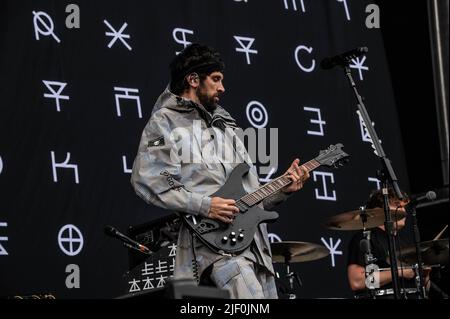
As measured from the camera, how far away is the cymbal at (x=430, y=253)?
7.03m

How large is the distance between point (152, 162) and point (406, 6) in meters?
4.90

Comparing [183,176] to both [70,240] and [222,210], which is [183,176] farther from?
[70,240]

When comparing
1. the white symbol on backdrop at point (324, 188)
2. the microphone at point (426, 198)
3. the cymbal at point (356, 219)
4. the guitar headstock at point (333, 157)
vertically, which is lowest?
the microphone at point (426, 198)

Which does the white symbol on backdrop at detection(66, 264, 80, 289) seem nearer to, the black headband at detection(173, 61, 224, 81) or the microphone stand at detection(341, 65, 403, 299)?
the black headband at detection(173, 61, 224, 81)

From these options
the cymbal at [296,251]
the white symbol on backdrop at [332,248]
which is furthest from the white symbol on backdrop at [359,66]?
the cymbal at [296,251]

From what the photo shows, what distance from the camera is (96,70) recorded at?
22.3 feet

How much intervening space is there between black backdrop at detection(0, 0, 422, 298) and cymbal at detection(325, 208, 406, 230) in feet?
2.14

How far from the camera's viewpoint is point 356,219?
682 centimetres

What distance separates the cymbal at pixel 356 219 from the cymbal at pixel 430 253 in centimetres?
34

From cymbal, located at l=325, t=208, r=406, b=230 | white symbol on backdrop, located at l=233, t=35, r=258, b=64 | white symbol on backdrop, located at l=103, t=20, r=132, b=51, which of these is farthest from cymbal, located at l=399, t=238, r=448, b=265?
white symbol on backdrop, located at l=103, t=20, r=132, b=51

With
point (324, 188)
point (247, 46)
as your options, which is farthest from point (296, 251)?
point (247, 46)

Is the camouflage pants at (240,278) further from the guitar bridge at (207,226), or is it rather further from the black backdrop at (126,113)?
the black backdrop at (126,113)

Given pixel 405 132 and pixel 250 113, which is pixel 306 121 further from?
pixel 405 132

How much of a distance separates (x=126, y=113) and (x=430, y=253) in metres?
2.87
